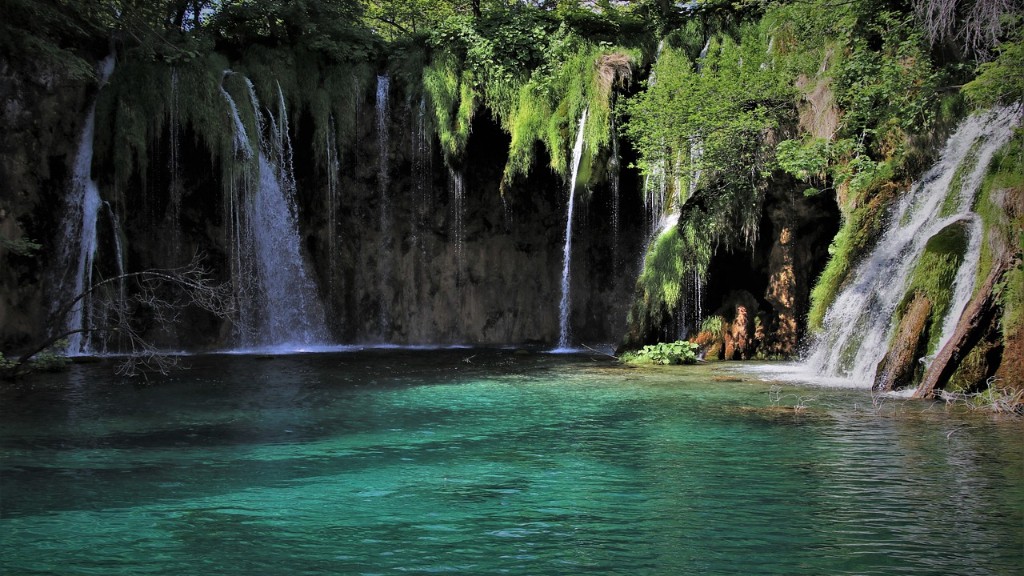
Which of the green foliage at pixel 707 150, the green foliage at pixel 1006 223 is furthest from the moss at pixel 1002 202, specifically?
the green foliage at pixel 707 150

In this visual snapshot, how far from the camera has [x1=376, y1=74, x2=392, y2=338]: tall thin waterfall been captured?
69.9ft

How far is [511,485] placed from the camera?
6422 millimetres

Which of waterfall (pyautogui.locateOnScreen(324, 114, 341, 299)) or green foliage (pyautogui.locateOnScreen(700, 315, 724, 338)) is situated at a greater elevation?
waterfall (pyautogui.locateOnScreen(324, 114, 341, 299))

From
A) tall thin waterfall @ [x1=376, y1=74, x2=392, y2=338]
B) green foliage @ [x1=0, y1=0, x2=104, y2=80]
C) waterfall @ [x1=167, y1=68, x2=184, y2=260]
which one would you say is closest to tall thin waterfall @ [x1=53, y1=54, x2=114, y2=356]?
green foliage @ [x1=0, y1=0, x2=104, y2=80]

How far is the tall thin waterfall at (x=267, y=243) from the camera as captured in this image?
19.5 m

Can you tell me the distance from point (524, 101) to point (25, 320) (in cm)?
1134

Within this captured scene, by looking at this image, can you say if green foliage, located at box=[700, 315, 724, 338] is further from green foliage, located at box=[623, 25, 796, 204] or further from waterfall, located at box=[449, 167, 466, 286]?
waterfall, located at box=[449, 167, 466, 286]

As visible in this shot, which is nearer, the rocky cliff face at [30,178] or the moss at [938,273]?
the moss at [938,273]

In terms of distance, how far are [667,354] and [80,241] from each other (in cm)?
1231

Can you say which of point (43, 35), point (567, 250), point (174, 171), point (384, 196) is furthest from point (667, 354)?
point (43, 35)

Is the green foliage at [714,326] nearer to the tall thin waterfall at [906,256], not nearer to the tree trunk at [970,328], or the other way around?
the tall thin waterfall at [906,256]

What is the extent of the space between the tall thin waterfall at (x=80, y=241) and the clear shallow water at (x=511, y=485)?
7.54m

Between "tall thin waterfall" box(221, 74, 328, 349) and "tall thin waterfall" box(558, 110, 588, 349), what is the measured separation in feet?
19.2

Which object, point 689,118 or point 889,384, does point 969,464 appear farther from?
point 689,118
